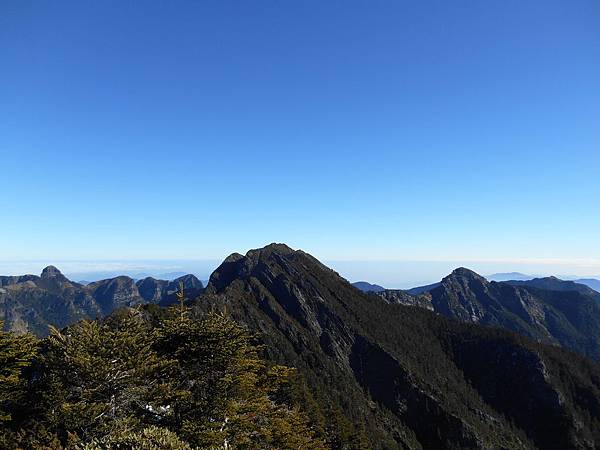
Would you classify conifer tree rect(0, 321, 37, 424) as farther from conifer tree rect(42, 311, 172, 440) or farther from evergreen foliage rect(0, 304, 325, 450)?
conifer tree rect(42, 311, 172, 440)

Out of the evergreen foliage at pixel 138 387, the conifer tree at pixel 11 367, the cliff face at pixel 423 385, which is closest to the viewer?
the evergreen foliage at pixel 138 387

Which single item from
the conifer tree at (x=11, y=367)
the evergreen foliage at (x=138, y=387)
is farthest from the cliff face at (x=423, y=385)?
the conifer tree at (x=11, y=367)

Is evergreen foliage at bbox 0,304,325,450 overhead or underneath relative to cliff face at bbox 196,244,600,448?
overhead

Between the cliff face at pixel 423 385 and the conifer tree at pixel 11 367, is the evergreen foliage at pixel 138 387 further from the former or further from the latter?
the cliff face at pixel 423 385

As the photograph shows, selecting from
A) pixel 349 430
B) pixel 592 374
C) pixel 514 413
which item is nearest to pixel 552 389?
pixel 514 413

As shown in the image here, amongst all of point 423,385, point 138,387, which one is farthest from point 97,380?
point 423,385

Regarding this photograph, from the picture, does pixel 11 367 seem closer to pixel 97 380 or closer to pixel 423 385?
pixel 97 380

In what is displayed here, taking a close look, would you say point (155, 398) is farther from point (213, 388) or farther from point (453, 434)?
point (453, 434)

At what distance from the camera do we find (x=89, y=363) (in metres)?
23.0

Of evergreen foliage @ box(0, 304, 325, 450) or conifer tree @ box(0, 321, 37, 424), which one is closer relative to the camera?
evergreen foliage @ box(0, 304, 325, 450)

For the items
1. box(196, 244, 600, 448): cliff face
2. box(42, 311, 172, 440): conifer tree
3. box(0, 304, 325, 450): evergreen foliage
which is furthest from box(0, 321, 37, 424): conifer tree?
box(196, 244, 600, 448): cliff face

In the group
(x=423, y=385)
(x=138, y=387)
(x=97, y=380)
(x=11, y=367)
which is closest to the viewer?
(x=97, y=380)

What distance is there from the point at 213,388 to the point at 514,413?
205581mm

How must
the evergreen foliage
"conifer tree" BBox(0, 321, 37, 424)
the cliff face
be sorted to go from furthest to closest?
the cliff face → "conifer tree" BBox(0, 321, 37, 424) → the evergreen foliage
